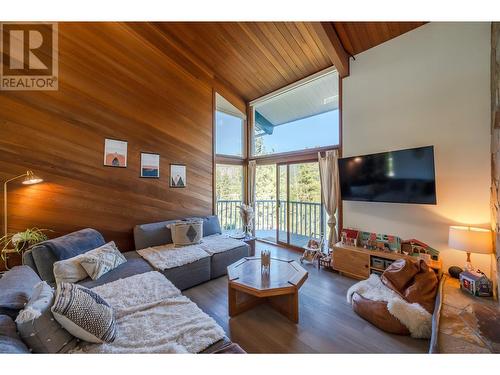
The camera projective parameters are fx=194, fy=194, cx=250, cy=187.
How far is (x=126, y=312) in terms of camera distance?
4.66 feet

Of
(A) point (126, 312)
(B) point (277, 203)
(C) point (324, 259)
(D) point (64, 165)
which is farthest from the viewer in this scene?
(B) point (277, 203)

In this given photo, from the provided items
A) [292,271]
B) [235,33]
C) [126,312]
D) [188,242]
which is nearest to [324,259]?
[292,271]

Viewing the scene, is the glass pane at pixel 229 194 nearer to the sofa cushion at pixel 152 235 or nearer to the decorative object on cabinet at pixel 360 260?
the sofa cushion at pixel 152 235

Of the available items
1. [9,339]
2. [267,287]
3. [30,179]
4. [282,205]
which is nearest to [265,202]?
[282,205]

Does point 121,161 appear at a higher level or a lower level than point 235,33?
lower

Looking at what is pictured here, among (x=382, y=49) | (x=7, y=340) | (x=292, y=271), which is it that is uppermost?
(x=382, y=49)

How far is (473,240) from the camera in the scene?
1977mm

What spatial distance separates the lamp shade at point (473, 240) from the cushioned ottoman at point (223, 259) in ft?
8.53

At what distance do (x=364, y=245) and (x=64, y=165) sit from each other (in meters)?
4.32

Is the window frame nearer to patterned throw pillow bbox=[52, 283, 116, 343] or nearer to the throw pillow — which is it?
patterned throw pillow bbox=[52, 283, 116, 343]

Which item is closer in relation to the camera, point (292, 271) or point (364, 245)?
point (292, 271)

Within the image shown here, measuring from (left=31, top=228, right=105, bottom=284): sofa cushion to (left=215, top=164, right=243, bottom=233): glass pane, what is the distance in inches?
104
